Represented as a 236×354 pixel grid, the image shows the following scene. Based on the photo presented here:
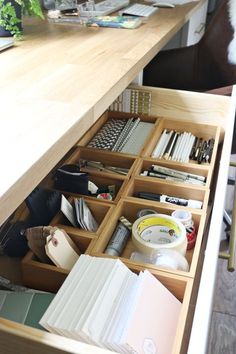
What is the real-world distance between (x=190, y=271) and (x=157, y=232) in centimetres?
15

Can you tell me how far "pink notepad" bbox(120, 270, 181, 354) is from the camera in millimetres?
526

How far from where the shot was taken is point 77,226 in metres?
0.79

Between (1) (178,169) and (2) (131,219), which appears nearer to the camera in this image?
(2) (131,219)

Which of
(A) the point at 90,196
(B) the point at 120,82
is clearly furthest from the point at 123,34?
(A) the point at 90,196

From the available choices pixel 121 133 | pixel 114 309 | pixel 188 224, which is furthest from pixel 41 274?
pixel 121 133

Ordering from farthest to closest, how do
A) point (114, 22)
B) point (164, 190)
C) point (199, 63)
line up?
point (199, 63), point (114, 22), point (164, 190)

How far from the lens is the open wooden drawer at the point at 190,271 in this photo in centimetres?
45

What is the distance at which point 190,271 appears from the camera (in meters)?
0.67

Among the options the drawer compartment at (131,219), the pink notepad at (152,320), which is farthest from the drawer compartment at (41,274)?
the pink notepad at (152,320)

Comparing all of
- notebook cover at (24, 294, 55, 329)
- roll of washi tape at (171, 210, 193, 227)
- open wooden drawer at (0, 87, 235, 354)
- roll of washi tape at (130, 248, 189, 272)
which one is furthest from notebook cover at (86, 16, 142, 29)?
notebook cover at (24, 294, 55, 329)

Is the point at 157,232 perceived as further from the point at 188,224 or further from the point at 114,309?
the point at 114,309

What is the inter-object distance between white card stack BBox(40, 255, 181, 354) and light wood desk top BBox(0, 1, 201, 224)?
18cm

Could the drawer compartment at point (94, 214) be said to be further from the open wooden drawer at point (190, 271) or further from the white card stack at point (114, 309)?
the white card stack at point (114, 309)

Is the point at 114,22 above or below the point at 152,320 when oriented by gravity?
above
